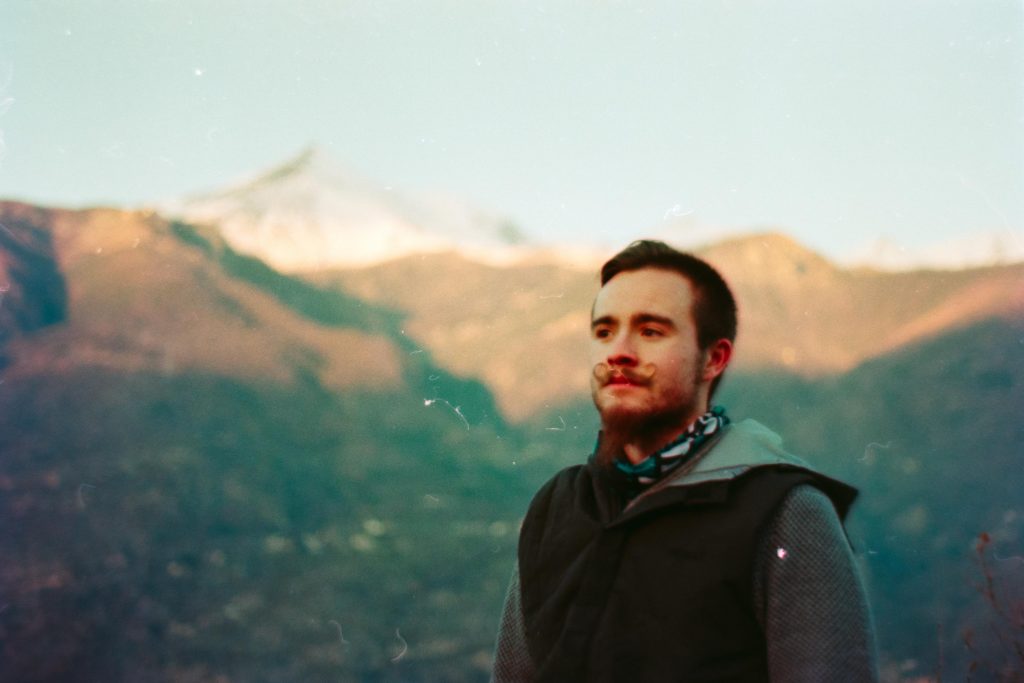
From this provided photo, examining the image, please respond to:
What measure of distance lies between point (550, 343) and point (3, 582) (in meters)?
3.79

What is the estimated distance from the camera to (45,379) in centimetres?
544

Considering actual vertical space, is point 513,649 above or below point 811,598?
below

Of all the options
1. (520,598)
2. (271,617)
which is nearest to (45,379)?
(271,617)

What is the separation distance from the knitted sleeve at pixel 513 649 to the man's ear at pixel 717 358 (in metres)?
0.49

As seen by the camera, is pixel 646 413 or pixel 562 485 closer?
pixel 646 413

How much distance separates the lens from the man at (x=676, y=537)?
1058 mm

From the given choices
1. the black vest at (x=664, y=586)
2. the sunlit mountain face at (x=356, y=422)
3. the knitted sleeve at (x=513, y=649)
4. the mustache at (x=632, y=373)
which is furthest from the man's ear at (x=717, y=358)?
the sunlit mountain face at (x=356, y=422)

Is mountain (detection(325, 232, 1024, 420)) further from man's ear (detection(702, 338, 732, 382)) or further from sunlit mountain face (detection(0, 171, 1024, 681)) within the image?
man's ear (detection(702, 338, 732, 382))

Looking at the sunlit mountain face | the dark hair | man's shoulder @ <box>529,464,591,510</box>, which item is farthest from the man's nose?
the sunlit mountain face

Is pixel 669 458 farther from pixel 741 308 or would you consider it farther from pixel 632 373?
pixel 741 308

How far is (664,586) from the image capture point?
1.12m

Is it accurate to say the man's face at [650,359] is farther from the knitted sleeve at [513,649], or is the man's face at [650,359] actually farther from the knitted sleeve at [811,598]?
the knitted sleeve at [513,649]

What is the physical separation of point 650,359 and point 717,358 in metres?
0.15

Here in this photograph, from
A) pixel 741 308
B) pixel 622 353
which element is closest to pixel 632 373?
pixel 622 353
